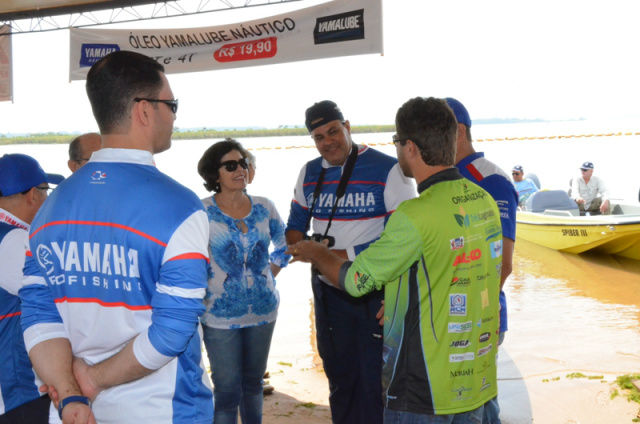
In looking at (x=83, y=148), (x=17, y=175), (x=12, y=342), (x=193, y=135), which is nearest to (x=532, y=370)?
(x=83, y=148)

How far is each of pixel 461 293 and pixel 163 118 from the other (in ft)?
3.51

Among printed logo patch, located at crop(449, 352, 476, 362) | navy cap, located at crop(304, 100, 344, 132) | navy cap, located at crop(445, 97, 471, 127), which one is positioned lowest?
printed logo patch, located at crop(449, 352, 476, 362)

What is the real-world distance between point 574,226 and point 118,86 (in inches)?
422

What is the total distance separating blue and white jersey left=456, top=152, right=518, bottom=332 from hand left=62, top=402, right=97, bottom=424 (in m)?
1.81

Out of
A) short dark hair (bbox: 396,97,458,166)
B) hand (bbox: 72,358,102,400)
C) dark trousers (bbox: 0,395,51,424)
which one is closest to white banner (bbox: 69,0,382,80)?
short dark hair (bbox: 396,97,458,166)

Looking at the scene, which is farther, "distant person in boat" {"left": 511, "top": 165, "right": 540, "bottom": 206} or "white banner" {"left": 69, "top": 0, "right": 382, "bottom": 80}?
"distant person in boat" {"left": 511, "top": 165, "right": 540, "bottom": 206}

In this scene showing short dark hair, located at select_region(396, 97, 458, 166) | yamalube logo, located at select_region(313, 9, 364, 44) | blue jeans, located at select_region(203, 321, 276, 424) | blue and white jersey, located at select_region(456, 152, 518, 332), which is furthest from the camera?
yamalube logo, located at select_region(313, 9, 364, 44)

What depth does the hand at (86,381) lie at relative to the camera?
150 centimetres

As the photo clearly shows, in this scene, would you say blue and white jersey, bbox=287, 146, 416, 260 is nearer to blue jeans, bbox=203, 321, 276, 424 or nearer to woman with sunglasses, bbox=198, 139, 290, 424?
woman with sunglasses, bbox=198, 139, 290, 424

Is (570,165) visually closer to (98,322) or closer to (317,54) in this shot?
(317,54)

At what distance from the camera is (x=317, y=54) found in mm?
7363

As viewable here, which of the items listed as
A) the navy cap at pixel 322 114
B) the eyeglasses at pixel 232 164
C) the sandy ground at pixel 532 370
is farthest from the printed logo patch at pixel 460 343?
the sandy ground at pixel 532 370

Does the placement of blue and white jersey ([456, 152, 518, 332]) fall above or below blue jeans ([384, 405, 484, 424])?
above

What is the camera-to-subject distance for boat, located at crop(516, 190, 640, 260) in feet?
33.3
